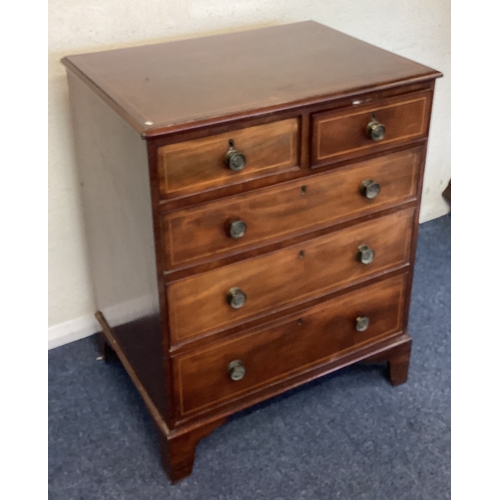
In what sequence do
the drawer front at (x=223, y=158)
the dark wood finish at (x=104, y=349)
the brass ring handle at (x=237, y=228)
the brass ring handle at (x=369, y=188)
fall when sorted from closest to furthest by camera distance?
the drawer front at (x=223, y=158) → the brass ring handle at (x=237, y=228) → the brass ring handle at (x=369, y=188) → the dark wood finish at (x=104, y=349)

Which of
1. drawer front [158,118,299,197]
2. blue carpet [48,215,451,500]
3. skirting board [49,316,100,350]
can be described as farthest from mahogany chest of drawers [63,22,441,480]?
skirting board [49,316,100,350]

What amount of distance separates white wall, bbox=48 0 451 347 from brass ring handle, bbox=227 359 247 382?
2.06ft

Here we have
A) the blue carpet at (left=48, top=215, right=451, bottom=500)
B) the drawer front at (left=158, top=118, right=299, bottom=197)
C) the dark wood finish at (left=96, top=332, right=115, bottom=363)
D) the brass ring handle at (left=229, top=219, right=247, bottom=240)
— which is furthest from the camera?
the dark wood finish at (left=96, top=332, right=115, bottom=363)

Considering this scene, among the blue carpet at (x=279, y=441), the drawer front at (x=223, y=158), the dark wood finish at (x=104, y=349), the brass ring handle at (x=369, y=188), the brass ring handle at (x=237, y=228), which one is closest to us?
the drawer front at (x=223, y=158)

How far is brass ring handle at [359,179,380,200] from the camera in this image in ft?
4.34

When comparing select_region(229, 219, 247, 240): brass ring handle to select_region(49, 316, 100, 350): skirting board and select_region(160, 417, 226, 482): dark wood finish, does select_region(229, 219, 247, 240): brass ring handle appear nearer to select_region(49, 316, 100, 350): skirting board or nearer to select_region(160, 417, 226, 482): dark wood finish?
select_region(160, 417, 226, 482): dark wood finish

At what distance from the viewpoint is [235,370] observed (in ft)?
4.51

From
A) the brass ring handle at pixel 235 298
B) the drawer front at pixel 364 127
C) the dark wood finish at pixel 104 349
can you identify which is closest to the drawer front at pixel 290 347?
the brass ring handle at pixel 235 298

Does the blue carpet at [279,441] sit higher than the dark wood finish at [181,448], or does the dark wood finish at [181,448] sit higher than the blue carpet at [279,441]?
the dark wood finish at [181,448]

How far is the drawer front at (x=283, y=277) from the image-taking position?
49.1 inches

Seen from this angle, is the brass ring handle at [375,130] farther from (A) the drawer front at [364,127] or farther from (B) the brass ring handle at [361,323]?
(B) the brass ring handle at [361,323]

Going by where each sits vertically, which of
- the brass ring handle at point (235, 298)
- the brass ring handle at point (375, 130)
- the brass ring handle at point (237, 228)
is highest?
the brass ring handle at point (375, 130)
